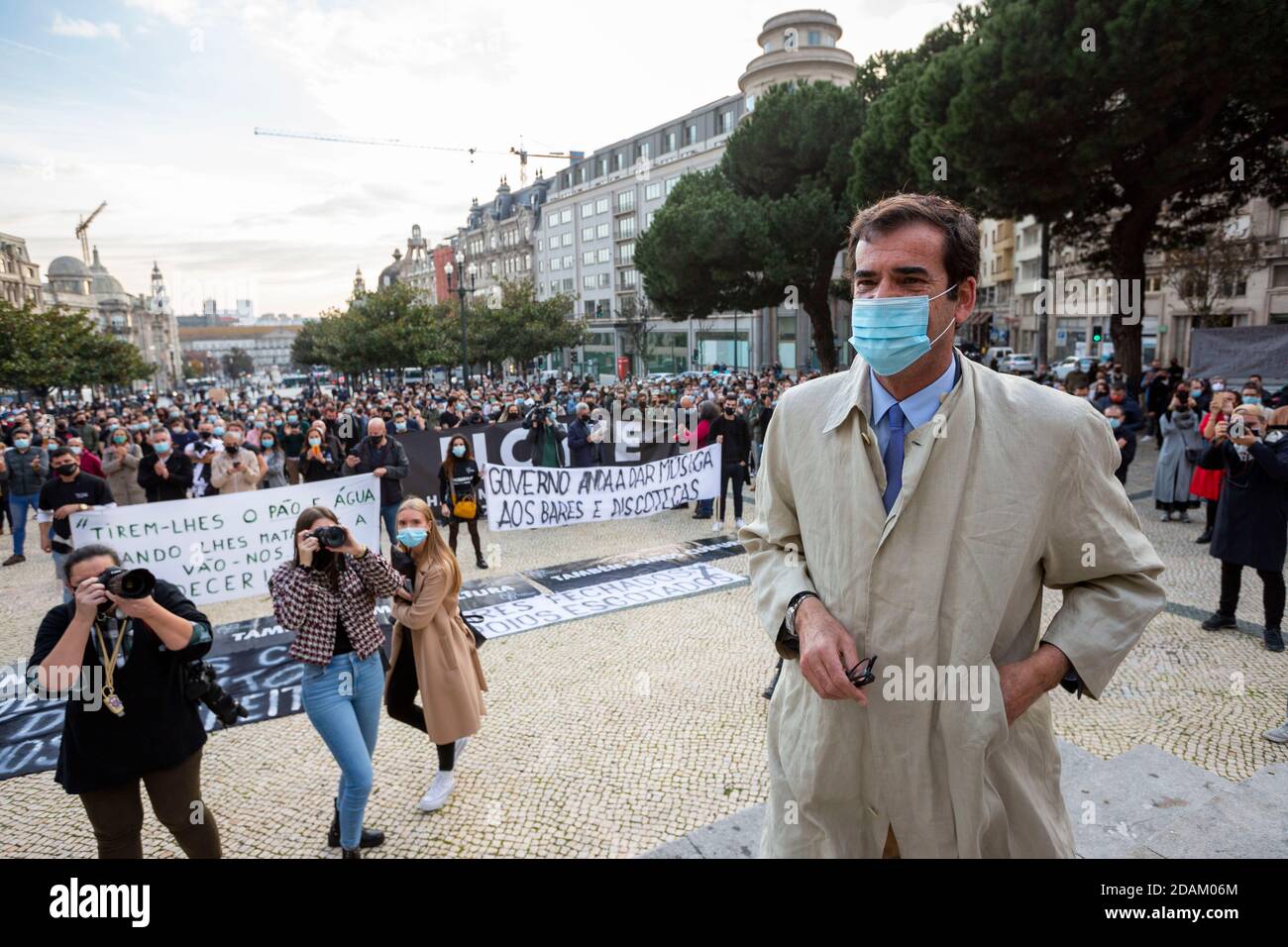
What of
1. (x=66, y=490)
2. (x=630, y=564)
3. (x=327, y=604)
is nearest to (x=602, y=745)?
(x=327, y=604)

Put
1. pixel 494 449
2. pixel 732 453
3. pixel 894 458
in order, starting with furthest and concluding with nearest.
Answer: pixel 732 453, pixel 494 449, pixel 894 458

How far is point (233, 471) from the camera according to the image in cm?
1016

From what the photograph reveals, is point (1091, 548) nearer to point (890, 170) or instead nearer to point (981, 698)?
point (981, 698)

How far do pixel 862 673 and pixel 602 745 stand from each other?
4.06 m

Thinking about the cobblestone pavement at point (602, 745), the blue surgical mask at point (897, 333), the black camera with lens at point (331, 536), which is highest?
the blue surgical mask at point (897, 333)

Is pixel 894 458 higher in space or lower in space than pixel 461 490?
higher

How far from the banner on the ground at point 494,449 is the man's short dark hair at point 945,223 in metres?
9.50

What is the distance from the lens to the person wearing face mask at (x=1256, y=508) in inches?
246

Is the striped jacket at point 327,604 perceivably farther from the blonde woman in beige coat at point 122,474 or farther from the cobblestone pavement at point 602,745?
the blonde woman in beige coat at point 122,474

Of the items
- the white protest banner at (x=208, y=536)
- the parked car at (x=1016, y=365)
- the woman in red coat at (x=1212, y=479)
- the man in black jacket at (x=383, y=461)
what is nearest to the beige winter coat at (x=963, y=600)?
the white protest banner at (x=208, y=536)

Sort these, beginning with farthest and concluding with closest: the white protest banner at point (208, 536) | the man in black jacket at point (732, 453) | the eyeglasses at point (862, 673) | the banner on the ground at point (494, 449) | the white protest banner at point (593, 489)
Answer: the man in black jacket at point (732, 453) → the banner on the ground at point (494, 449) → the white protest banner at point (593, 489) → the white protest banner at point (208, 536) → the eyeglasses at point (862, 673)

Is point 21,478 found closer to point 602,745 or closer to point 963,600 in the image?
point 602,745

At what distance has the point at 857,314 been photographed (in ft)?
5.75
